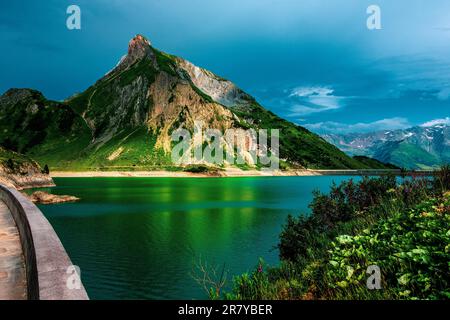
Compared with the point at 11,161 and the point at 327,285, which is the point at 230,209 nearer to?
the point at 327,285

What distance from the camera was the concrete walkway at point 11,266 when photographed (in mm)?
9336

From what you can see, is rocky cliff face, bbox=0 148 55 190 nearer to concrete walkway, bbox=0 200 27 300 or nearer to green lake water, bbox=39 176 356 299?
green lake water, bbox=39 176 356 299

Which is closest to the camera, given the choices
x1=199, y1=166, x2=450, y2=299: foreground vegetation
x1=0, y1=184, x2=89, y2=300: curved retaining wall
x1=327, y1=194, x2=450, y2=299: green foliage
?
x1=0, y1=184, x2=89, y2=300: curved retaining wall

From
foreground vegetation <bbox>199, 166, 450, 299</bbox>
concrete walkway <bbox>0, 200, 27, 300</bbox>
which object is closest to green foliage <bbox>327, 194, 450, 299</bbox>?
foreground vegetation <bbox>199, 166, 450, 299</bbox>

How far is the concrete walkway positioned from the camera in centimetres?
934

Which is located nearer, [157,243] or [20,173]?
[157,243]

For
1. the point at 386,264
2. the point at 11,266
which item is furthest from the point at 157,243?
the point at 386,264

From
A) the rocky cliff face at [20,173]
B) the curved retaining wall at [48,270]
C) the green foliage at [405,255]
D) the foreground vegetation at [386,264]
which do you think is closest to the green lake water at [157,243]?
the foreground vegetation at [386,264]

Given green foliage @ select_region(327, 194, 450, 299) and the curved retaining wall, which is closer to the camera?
the curved retaining wall

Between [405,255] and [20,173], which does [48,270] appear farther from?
[20,173]

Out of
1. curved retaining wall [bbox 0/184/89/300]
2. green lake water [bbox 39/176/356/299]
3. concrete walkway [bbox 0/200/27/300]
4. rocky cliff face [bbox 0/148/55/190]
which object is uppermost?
rocky cliff face [bbox 0/148/55/190]

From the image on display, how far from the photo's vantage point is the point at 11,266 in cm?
1148

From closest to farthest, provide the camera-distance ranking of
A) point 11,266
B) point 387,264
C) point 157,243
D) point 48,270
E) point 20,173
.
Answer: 1. point 48,270
2. point 387,264
3. point 11,266
4. point 157,243
5. point 20,173
